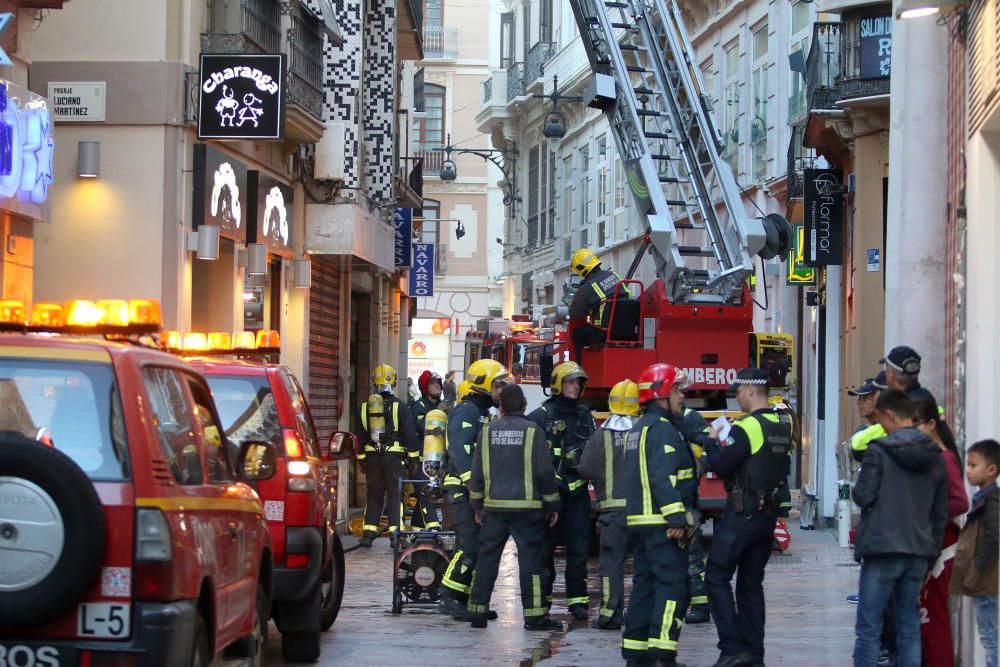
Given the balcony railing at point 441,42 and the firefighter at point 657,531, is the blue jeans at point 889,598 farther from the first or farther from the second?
the balcony railing at point 441,42

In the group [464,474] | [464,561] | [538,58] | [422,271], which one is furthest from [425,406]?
[538,58]

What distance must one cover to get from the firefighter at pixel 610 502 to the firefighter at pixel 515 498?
0.38 meters

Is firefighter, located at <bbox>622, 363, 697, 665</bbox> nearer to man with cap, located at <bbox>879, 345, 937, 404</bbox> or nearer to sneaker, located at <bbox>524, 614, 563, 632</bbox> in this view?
man with cap, located at <bbox>879, 345, 937, 404</bbox>

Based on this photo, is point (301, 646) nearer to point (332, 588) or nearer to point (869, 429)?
point (332, 588)

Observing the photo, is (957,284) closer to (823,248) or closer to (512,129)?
(823,248)

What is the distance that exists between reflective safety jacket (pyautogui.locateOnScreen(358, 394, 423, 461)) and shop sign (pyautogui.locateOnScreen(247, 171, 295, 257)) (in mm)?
2386

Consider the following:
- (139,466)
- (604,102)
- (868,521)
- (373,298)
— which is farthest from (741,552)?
(373,298)

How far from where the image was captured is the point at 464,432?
45.0ft

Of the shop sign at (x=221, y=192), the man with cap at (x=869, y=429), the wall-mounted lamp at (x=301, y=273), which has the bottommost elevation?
the man with cap at (x=869, y=429)

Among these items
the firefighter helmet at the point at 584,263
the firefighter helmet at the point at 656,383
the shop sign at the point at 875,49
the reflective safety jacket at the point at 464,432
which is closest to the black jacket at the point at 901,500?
the firefighter helmet at the point at 656,383

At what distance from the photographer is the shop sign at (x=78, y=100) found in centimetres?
1595

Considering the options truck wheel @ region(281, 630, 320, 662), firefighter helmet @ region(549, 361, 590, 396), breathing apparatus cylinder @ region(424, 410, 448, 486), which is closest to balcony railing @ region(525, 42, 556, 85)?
breathing apparatus cylinder @ region(424, 410, 448, 486)

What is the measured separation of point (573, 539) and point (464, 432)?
4.22ft

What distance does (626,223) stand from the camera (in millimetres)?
41812
